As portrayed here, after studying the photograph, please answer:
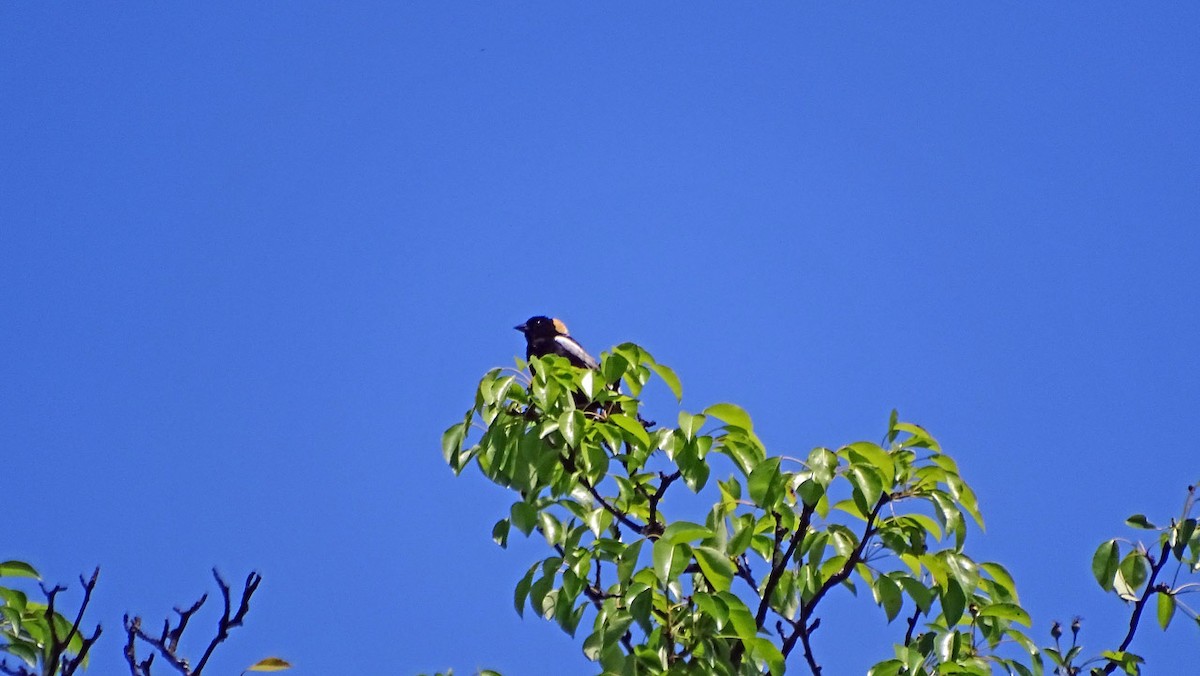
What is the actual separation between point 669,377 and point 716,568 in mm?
791

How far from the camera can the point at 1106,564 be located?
12.2ft

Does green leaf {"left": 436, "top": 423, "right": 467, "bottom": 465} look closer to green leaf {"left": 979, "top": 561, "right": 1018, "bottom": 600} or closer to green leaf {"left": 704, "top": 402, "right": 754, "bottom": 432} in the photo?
green leaf {"left": 704, "top": 402, "right": 754, "bottom": 432}

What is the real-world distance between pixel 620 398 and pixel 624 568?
2.28ft

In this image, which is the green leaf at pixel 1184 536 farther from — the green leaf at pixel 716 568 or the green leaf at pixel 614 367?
the green leaf at pixel 614 367

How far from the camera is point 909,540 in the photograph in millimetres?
3500

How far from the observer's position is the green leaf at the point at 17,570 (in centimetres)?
326

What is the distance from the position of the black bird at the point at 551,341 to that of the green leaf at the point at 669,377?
4.09m

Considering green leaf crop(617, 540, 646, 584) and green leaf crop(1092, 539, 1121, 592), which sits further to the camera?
green leaf crop(1092, 539, 1121, 592)

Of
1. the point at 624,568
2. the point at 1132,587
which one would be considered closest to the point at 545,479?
the point at 624,568

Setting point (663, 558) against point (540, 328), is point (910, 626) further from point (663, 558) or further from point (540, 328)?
point (540, 328)

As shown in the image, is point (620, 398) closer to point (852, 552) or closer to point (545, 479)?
point (545, 479)

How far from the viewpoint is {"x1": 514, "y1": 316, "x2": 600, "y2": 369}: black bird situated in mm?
7987

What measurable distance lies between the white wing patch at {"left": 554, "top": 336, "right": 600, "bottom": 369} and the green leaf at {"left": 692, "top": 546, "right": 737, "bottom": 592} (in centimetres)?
483

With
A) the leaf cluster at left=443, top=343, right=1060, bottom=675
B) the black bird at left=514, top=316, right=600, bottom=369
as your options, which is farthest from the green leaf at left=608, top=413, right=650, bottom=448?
the black bird at left=514, top=316, right=600, bottom=369
